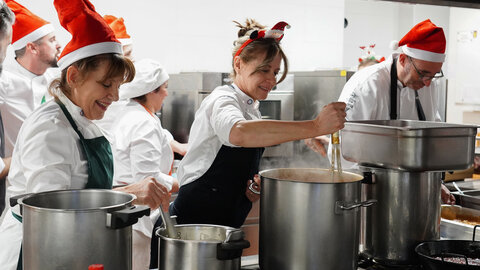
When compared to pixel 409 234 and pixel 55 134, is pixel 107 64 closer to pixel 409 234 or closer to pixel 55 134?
pixel 55 134

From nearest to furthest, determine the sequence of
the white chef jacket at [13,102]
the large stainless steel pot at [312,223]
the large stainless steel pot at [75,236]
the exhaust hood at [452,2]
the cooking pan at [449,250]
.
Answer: the large stainless steel pot at [75,236]
the large stainless steel pot at [312,223]
the cooking pan at [449,250]
the exhaust hood at [452,2]
the white chef jacket at [13,102]

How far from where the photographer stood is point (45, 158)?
1.43m

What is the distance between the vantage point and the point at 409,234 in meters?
1.67

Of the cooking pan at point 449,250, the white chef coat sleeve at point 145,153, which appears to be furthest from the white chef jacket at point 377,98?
the white chef coat sleeve at point 145,153

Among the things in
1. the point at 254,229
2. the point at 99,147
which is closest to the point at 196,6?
the point at 254,229

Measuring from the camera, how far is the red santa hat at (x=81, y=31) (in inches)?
60.7

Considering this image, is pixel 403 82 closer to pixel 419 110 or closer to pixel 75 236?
pixel 419 110

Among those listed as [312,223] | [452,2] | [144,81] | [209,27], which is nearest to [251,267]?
[312,223]

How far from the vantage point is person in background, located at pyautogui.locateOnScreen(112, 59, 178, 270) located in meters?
2.98

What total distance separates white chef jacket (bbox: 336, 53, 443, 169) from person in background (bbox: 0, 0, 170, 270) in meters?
1.19

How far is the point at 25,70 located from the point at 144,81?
A: 84 centimetres

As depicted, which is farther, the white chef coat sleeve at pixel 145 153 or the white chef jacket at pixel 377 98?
the white chef coat sleeve at pixel 145 153

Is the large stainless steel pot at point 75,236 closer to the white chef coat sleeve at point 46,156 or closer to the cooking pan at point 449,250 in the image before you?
the white chef coat sleeve at point 46,156

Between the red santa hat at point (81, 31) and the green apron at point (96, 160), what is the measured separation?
0.51 ft
